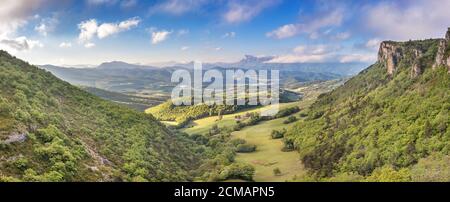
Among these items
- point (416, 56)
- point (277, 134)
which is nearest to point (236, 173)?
point (277, 134)

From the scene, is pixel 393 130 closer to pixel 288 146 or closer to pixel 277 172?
pixel 277 172

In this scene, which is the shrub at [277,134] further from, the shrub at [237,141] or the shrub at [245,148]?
the shrub at [245,148]

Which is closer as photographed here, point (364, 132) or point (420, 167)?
point (420, 167)

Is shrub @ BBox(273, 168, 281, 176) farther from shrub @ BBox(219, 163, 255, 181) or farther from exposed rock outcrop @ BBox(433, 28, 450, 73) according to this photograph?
exposed rock outcrop @ BBox(433, 28, 450, 73)

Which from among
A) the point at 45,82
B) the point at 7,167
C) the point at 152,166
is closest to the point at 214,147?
the point at 45,82

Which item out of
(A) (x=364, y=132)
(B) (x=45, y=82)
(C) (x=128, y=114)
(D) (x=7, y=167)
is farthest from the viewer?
(A) (x=364, y=132)

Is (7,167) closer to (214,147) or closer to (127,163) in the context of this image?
(127,163)
